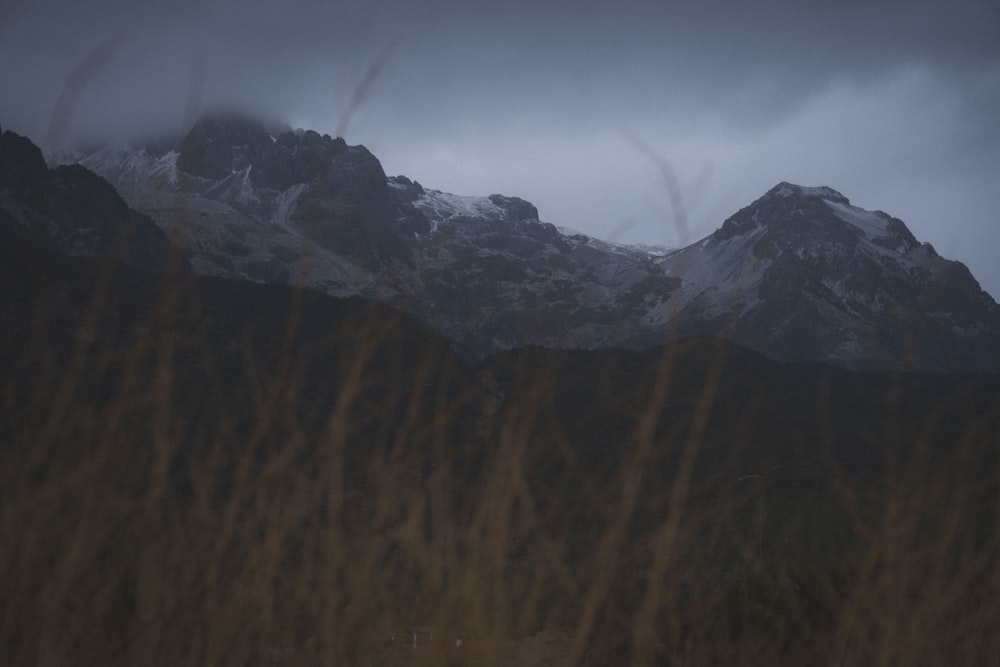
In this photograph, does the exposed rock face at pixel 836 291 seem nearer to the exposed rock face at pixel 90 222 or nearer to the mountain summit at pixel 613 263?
the mountain summit at pixel 613 263

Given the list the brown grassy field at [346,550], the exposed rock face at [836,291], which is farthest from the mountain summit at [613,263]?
the brown grassy field at [346,550]

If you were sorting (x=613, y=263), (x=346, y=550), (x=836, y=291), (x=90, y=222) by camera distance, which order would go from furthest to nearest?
1. (x=836, y=291)
2. (x=613, y=263)
3. (x=90, y=222)
4. (x=346, y=550)

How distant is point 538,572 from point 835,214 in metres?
178

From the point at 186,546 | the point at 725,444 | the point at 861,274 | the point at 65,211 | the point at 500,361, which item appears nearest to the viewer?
the point at 186,546

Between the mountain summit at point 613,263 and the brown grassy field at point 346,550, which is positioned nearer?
the brown grassy field at point 346,550

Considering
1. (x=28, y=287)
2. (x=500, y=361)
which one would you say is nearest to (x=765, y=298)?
(x=500, y=361)

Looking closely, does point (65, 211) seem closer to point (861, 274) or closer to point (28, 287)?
point (28, 287)

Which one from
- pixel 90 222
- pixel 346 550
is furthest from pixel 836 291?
pixel 346 550

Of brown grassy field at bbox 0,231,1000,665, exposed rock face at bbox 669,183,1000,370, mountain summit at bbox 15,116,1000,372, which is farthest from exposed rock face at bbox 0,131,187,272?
brown grassy field at bbox 0,231,1000,665

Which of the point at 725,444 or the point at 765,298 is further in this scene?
the point at 765,298

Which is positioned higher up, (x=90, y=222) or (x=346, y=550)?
(x=90, y=222)

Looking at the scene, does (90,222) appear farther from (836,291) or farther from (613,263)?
(836,291)

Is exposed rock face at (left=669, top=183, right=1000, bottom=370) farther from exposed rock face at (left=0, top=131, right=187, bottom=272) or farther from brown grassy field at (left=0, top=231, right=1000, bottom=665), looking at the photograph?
brown grassy field at (left=0, top=231, right=1000, bottom=665)

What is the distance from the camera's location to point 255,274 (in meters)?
139
